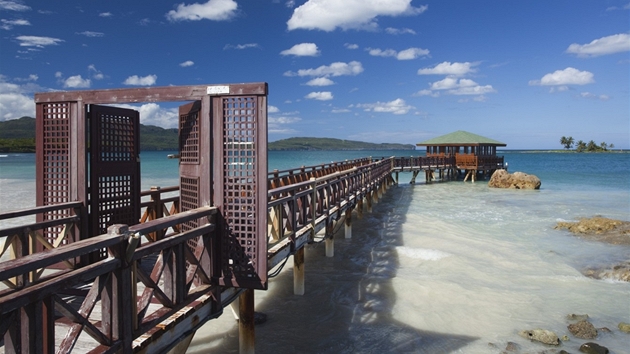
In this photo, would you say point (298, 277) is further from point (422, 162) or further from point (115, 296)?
point (422, 162)

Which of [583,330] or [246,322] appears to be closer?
[246,322]

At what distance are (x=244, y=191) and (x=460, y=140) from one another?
41.8 metres

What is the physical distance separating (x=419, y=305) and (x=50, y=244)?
6892 millimetres

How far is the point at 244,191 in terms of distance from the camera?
17.0ft

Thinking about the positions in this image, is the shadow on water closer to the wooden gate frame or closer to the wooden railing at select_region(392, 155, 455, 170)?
the wooden gate frame

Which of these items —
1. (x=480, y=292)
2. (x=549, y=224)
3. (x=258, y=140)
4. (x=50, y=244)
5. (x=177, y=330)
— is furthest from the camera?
(x=549, y=224)

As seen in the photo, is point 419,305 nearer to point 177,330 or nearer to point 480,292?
point 480,292

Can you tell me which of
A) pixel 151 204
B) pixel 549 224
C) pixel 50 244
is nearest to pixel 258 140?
pixel 50 244

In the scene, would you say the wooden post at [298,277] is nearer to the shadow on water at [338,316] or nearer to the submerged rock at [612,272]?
the shadow on water at [338,316]

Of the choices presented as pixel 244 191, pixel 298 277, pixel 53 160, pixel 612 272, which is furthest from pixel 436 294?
pixel 53 160

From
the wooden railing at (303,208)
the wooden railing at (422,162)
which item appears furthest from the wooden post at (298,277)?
the wooden railing at (422,162)

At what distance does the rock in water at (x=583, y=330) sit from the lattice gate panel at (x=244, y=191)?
6.16 metres

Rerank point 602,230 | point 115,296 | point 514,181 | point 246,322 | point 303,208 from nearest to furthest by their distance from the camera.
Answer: point 115,296 < point 246,322 < point 303,208 < point 602,230 < point 514,181

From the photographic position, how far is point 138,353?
3877 millimetres
